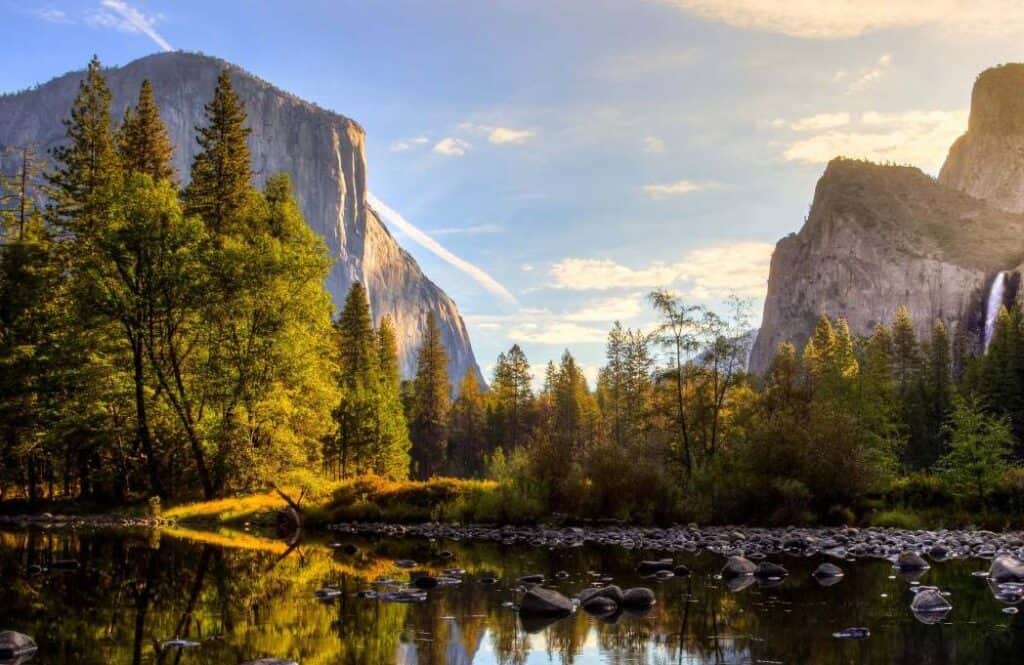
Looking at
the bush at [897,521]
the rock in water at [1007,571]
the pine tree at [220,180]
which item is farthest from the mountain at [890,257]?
the rock in water at [1007,571]

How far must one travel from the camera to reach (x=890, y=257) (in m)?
167

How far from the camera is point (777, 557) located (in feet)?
56.7

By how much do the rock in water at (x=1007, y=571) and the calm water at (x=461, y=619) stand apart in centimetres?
54

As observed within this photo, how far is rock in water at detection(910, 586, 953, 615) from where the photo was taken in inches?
417

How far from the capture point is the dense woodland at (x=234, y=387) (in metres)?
24.7

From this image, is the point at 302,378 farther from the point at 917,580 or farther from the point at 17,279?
the point at 917,580

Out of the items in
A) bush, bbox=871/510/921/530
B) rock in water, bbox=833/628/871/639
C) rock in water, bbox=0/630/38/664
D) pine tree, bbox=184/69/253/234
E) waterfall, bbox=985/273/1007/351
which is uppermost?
waterfall, bbox=985/273/1007/351

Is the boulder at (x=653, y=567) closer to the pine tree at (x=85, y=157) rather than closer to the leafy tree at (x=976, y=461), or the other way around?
the leafy tree at (x=976, y=461)

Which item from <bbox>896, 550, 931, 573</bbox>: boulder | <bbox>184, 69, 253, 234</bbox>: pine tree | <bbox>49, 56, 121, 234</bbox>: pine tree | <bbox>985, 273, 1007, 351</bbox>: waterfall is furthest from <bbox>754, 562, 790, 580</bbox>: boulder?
<bbox>985, 273, 1007, 351</bbox>: waterfall

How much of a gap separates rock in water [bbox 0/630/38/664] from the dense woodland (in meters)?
18.0

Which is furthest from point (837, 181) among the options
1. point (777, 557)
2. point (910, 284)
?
point (777, 557)

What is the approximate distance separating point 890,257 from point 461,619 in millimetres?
176934

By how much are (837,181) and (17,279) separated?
639ft

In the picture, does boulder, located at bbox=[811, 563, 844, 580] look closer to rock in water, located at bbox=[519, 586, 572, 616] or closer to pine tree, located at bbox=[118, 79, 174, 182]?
rock in water, located at bbox=[519, 586, 572, 616]
